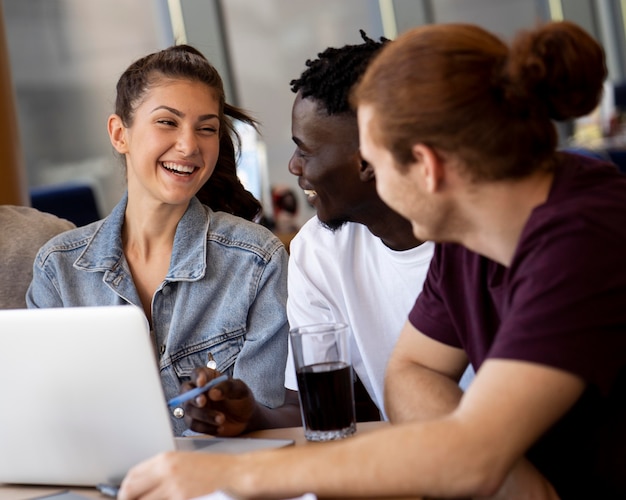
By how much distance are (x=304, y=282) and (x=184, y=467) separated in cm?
80

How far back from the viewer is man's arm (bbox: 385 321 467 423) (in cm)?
148

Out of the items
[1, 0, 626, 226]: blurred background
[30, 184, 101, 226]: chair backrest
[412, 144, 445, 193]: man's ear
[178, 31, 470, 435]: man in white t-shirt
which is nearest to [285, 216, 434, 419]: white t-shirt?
[178, 31, 470, 435]: man in white t-shirt

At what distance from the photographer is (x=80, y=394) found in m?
1.28

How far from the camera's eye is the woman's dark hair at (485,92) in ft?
3.91

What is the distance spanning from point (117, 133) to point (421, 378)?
106cm

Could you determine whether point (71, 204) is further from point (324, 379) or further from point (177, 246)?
point (324, 379)

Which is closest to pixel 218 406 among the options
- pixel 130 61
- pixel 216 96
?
pixel 216 96

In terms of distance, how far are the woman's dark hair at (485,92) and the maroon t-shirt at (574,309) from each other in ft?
0.30

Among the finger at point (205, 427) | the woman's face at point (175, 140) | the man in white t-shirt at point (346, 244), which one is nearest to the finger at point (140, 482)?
the finger at point (205, 427)

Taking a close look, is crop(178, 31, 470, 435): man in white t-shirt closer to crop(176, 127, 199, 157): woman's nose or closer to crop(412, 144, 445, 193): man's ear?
crop(176, 127, 199, 157): woman's nose

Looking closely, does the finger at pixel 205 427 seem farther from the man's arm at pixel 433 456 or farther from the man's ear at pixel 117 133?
the man's ear at pixel 117 133

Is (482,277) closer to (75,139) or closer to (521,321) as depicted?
(521,321)

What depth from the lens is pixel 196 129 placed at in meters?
2.10

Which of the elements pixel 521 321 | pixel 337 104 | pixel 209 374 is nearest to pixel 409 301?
pixel 337 104
